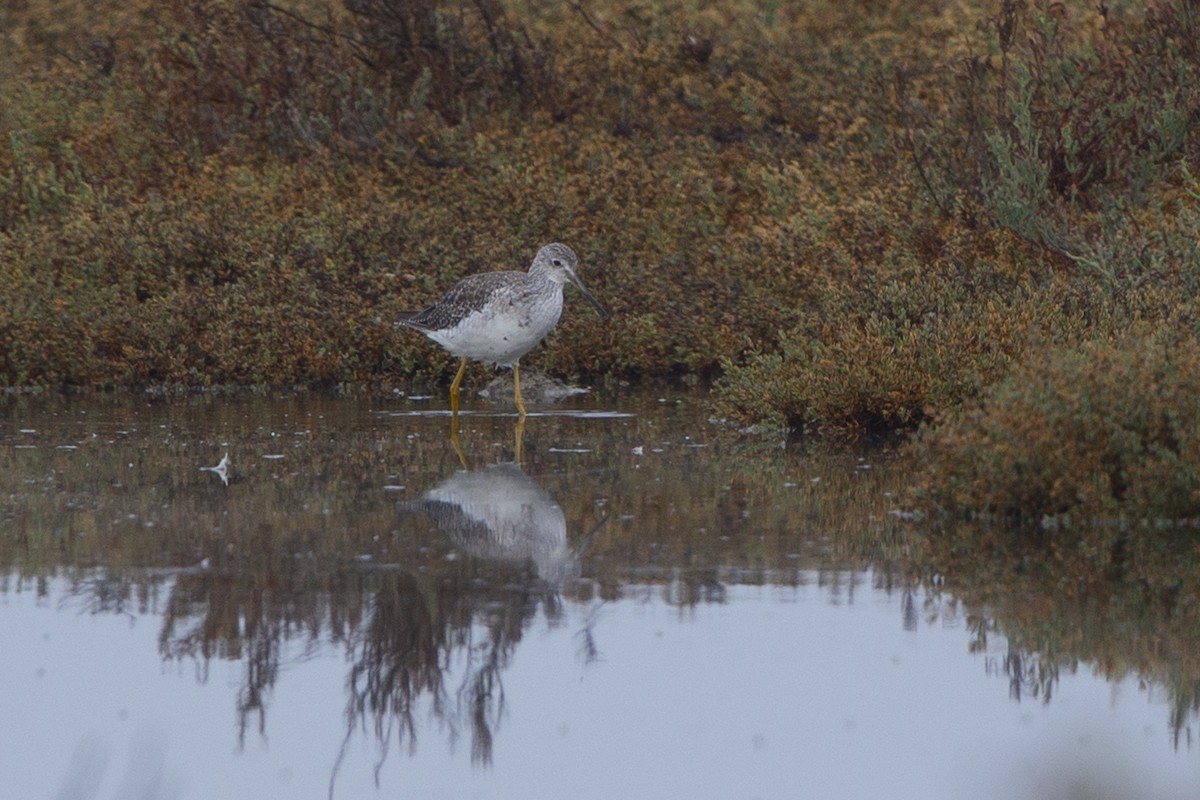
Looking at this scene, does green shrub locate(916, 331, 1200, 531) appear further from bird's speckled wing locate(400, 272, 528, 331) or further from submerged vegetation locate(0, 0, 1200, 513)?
bird's speckled wing locate(400, 272, 528, 331)

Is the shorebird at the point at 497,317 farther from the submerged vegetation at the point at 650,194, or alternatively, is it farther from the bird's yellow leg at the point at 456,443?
the submerged vegetation at the point at 650,194

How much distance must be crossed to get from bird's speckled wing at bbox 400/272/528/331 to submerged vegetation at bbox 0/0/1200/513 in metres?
1.89

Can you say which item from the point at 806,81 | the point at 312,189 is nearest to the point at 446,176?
the point at 312,189

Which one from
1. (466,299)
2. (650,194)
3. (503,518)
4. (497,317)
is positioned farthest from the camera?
(650,194)

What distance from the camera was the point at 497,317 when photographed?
14.9 meters

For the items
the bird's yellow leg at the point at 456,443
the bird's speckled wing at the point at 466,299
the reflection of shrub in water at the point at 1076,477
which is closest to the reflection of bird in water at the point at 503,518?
the bird's yellow leg at the point at 456,443

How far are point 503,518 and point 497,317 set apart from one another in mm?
4839

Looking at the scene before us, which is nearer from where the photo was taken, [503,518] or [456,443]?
[503,518]

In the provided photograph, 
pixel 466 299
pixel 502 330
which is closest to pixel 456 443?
pixel 502 330

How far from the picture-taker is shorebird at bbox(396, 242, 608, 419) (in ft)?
49.0

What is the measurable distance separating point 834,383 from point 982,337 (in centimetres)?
107

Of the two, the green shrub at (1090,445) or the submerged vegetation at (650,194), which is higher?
the submerged vegetation at (650,194)

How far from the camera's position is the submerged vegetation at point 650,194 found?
13641 millimetres

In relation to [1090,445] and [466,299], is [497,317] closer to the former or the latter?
[466,299]
